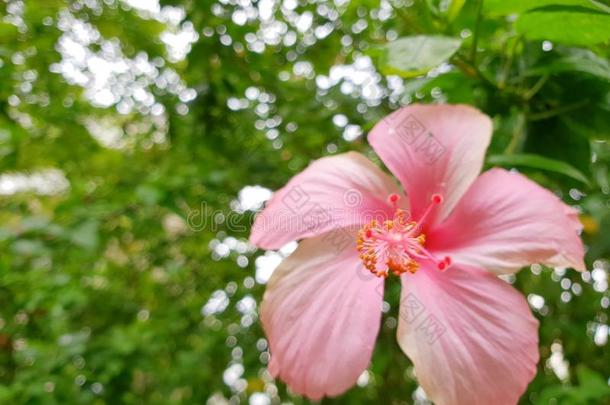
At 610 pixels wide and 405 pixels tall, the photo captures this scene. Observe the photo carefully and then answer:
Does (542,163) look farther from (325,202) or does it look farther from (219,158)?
(219,158)

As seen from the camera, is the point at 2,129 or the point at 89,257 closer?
the point at 2,129

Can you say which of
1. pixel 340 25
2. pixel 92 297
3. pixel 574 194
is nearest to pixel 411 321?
pixel 574 194

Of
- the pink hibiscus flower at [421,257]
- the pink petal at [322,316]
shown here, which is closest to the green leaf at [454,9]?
the pink hibiscus flower at [421,257]

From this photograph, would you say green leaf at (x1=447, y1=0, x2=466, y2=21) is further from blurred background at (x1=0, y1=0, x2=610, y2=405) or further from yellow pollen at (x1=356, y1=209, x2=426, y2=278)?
yellow pollen at (x1=356, y1=209, x2=426, y2=278)

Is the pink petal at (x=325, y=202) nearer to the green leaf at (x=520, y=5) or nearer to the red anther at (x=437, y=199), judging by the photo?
the red anther at (x=437, y=199)

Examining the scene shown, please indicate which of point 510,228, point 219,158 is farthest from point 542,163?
point 219,158

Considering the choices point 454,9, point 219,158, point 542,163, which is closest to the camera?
point 542,163

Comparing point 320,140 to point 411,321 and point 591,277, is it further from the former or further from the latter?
point 411,321
